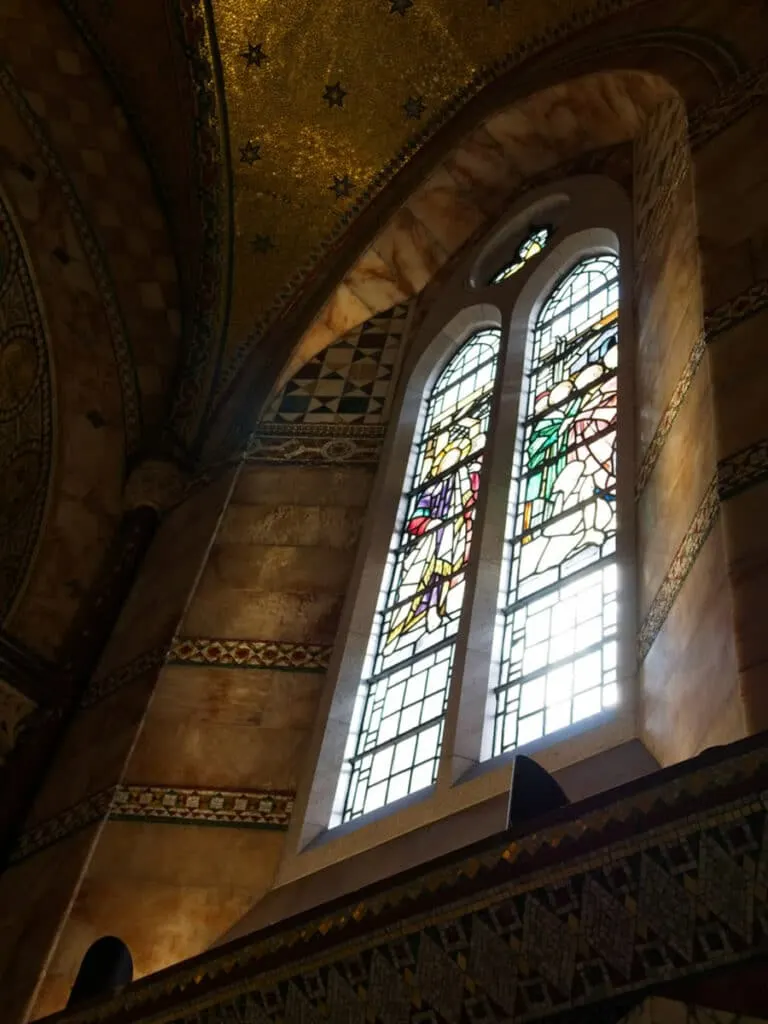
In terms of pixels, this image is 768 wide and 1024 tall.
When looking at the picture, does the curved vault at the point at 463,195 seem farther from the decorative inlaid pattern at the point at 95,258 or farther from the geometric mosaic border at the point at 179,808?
the geometric mosaic border at the point at 179,808

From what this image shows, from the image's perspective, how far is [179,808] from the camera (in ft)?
17.7

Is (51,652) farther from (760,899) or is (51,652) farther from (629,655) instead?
(760,899)

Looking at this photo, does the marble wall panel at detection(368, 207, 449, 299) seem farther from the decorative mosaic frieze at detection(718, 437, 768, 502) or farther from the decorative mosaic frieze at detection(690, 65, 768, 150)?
the decorative mosaic frieze at detection(718, 437, 768, 502)

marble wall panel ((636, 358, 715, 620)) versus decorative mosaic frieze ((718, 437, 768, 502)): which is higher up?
marble wall panel ((636, 358, 715, 620))

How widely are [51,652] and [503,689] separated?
3.00 m

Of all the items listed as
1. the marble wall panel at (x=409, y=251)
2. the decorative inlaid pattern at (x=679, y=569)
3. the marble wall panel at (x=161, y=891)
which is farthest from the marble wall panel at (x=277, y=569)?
the marble wall panel at (x=409, y=251)

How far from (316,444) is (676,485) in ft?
10.9

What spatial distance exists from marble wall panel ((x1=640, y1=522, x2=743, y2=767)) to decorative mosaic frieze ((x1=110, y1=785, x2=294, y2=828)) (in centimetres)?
190

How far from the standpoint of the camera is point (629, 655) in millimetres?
4383

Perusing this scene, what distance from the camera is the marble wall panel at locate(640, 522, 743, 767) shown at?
11.0ft

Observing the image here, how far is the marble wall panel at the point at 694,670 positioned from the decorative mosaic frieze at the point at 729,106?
8.04 feet

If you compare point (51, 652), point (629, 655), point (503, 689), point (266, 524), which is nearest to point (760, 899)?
point (629, 655)

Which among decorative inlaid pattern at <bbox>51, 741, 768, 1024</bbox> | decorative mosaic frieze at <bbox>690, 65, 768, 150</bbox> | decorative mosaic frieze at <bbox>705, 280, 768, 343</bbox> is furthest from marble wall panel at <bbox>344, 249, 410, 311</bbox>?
decorative inlaid pattern at <bbox>51, 741, 768, 1024</bbox>

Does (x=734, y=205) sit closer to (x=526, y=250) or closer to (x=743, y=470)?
(x=743, y=470)
